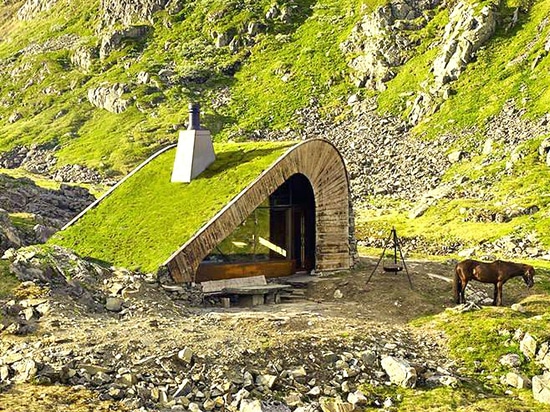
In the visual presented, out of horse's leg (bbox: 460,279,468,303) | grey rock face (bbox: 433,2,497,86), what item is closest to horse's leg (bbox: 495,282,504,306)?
horse's leg (bbox: 460,279,468,303)

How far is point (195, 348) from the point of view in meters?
18.1

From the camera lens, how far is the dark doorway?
29.8 metres

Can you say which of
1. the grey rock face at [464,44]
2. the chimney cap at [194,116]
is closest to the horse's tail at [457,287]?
the chimney cap at [194,116]

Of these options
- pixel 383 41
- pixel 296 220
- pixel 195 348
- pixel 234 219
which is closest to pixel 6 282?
pixel 195 348

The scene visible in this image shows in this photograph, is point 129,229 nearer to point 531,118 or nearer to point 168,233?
point 168,233

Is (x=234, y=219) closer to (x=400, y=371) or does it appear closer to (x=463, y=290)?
(x=463, y=290)

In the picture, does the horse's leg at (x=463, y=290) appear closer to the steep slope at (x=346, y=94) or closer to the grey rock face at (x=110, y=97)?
the steep slope at (x=346, y=94)

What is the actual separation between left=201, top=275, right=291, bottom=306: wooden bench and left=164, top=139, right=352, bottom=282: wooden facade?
3.73 ft

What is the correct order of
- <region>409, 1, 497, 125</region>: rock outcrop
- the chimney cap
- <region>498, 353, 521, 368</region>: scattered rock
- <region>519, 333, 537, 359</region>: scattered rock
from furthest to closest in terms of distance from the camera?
<region>409, 1, 497, 125</region>: rock outcrop → the chimney cap → <region>519, 333, 537, 359</region>: scattered rock → <region>498, 353, 521, 368</region>: scattered rock

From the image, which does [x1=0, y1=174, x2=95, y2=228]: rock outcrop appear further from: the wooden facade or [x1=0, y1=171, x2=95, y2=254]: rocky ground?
the wooden facade

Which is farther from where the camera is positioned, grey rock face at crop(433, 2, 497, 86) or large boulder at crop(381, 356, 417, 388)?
grey rock face at crop(433, 2, 497, 86)

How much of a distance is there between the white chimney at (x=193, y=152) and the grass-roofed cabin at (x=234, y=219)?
45 centimetres

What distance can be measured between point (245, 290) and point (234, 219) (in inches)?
116

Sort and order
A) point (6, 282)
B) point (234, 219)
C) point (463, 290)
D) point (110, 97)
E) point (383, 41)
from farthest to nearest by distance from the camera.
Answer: point (110, 97) → point (383, 41) → point (234, 219) → point (463, 290) → point (6, 282)
